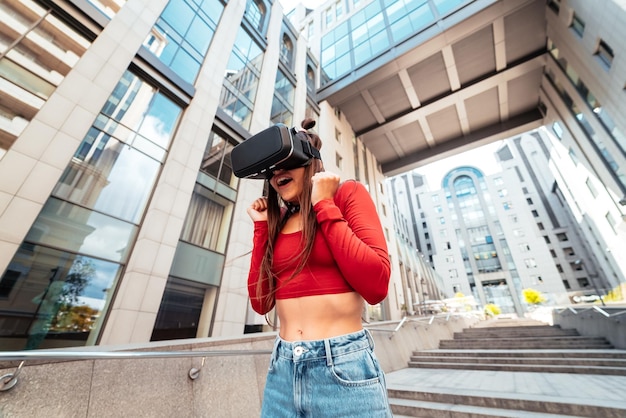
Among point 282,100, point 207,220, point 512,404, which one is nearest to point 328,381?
point 512,404

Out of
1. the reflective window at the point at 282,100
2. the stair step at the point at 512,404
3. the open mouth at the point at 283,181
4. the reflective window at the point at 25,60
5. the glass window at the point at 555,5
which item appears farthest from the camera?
the reflective window at the point at 282,100

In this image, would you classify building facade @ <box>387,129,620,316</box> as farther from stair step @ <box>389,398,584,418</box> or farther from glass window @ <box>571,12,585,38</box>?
stair step @ <box>389,398,584,418</box>

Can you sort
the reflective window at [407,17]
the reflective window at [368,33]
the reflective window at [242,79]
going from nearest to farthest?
the reflective window at [242,79], the reflective window at [407,17], the reflective window at [368,33]

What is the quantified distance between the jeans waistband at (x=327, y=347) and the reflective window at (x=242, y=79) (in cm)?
1088

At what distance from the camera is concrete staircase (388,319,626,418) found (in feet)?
10.5

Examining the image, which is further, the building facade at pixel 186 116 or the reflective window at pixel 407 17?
the reflective window at pixel 407 17

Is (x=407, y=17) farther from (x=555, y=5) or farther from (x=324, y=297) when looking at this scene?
(x=324, y=297)

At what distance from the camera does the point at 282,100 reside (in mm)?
13938

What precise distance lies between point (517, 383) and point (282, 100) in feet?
46.6

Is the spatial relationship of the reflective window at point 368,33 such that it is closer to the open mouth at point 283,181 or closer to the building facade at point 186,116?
the building facade at point 186,116

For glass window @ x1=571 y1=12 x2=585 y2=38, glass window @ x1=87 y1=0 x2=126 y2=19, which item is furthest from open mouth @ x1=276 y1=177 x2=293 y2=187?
glass window @ x1=571 y1=12 x2=585 y2=38

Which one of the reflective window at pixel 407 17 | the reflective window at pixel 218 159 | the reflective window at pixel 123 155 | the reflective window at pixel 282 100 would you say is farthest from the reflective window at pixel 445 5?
the reflective window at pixel 123 155

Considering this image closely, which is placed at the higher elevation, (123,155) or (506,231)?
(506,231)

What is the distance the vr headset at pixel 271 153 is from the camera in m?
1.14
